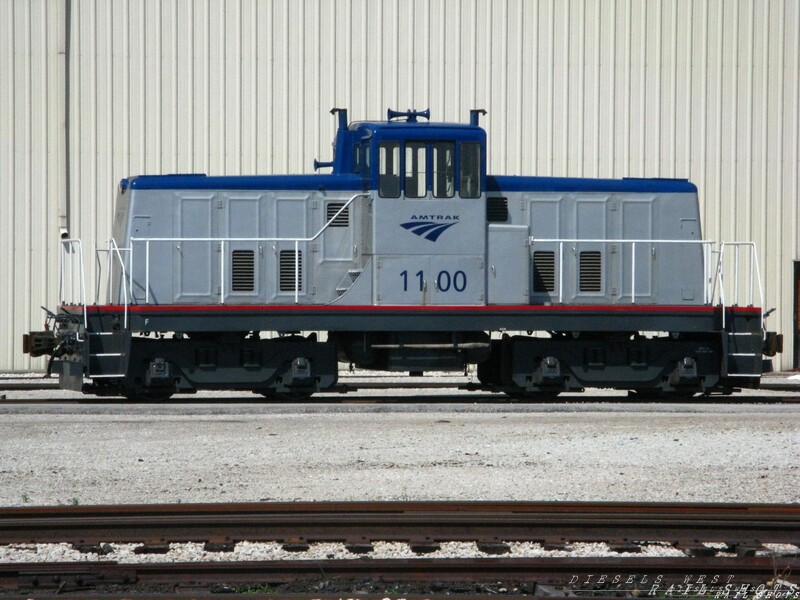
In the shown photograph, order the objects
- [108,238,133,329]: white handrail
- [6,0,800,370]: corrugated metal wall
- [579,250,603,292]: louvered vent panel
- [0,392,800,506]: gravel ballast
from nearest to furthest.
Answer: [0,392,800,506]: gravel ballast → [108,238,133,329]: white handrail → [579,250,603,292]: louvered vent panel → [6,0,800,370]: corrugated metal wall

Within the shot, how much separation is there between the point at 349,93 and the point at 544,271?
6.47 m

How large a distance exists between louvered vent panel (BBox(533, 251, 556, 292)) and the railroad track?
643cm

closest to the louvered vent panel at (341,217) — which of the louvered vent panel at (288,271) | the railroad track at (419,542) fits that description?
the louvered vent panel at (288,271)

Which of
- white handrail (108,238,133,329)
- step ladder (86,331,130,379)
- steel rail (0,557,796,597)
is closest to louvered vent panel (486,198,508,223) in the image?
white handrail (108,238,133,329)

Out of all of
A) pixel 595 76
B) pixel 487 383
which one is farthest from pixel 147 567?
pixel 595 76

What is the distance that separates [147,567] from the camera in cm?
540

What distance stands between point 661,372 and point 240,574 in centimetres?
868

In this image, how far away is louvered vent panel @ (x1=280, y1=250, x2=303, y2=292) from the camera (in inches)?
→ 504

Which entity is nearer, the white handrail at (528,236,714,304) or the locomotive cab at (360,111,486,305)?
the locomotive cab at (360,111,486,305)

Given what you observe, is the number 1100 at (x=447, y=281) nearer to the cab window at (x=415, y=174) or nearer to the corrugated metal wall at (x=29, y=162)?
the cab window at (x=415, y=174)

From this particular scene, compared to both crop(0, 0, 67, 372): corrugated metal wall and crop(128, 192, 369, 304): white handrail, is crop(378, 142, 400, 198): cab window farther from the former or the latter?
crop(0, 0, 67, 372): corrugated metal wall

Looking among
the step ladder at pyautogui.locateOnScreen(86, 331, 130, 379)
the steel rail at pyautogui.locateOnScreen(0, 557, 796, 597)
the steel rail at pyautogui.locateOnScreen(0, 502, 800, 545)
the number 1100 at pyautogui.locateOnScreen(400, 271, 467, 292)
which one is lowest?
the steel rail at pyautogui.locateOnScreen(0, 557, 796, 597)

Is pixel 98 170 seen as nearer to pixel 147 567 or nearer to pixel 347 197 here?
pixel 347 197

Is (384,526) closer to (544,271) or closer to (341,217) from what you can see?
(341,217)
